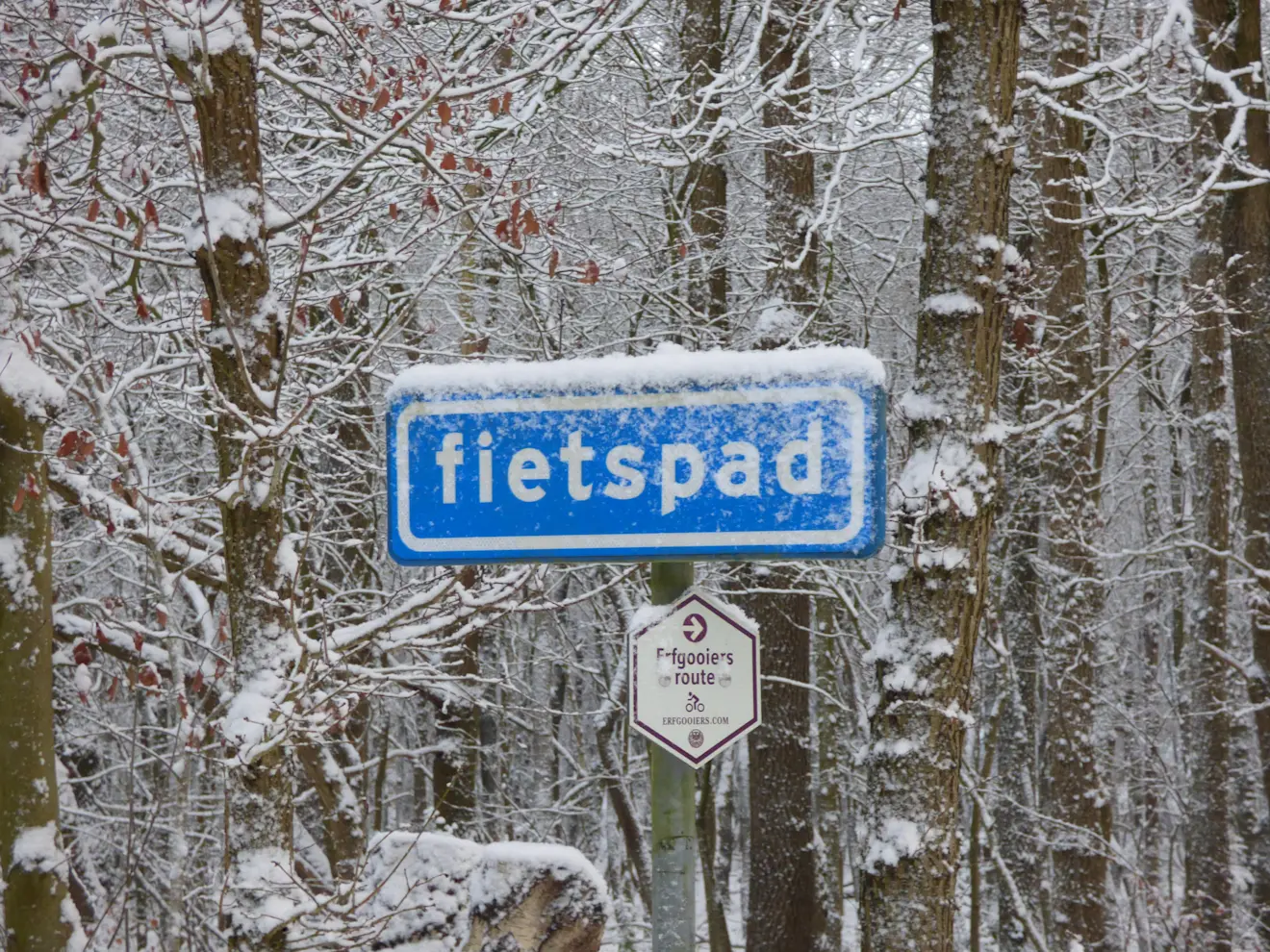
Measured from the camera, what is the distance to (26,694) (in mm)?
5434

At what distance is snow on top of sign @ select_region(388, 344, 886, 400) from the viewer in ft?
7.07

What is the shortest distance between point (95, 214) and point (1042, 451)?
791 cm

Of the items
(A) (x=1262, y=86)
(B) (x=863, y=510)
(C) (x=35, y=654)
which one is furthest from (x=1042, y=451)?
(B) (x=863, y=510)

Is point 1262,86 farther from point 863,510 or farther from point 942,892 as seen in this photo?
point 863,510

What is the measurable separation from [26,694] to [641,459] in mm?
4299

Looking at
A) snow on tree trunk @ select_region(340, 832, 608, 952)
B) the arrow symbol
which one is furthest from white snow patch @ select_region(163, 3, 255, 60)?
snow on tree trunk @ select_region(340, 832, 608, 952)

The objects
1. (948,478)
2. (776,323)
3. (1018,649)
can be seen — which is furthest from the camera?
(1018,649)

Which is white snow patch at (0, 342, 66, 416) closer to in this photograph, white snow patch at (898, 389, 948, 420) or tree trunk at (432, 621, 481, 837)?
white snow patch at (898, 389, 948, 420)

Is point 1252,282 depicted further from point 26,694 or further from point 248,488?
point 26,694

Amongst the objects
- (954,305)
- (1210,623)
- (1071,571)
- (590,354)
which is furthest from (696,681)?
(1210,623)

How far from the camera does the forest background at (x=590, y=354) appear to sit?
366 centimetres

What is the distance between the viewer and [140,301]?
385 cm

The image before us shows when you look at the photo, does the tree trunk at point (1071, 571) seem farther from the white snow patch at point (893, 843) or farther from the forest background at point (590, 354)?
the white snow patch at point (893, 843)

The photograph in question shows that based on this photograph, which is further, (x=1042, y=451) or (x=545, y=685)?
(x=545, y=685)
